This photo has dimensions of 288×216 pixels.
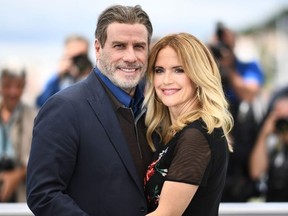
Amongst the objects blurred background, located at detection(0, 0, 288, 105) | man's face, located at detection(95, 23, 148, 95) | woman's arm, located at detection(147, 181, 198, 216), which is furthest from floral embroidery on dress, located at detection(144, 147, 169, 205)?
blurred background, located at detection(0, 0, 288, 105)

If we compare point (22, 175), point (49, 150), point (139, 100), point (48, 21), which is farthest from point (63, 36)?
point (49, 150)

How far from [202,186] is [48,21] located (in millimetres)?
3467

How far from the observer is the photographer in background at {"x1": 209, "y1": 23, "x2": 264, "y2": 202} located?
17.1 feet

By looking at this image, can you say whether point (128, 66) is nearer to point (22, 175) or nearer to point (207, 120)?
point (207, 120)

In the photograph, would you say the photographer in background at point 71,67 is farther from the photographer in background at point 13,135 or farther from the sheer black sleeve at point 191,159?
the sheer black sleeve at point 191,159

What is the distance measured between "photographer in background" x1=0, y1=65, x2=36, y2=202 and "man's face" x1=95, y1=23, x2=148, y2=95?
253 centimetres

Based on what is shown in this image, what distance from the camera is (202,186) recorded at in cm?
261

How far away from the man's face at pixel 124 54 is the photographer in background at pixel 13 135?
253 cm

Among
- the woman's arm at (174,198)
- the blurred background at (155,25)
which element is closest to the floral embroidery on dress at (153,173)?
the woman's arm at (174,198)

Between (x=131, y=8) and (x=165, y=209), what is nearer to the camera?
(x=165, y=209)

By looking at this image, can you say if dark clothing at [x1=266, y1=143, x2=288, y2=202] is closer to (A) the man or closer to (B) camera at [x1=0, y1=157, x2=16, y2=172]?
(B) camera at [x1=0, y1=157, x2=16, y2=172]

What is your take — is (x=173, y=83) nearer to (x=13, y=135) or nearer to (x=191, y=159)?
(x=191, y=159)

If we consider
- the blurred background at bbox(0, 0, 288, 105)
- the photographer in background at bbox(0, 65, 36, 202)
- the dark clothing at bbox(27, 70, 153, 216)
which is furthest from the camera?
the blurred background at bbox(0, 0, 288, 105)

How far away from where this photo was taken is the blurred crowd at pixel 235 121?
5129 millimetres
